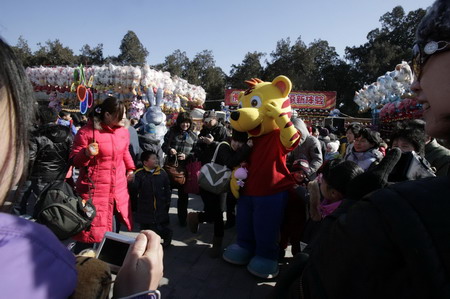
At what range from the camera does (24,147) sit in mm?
626

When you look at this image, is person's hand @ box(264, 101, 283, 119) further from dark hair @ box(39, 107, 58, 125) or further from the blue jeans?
dark hair @ box(39, 107, 58, 125)

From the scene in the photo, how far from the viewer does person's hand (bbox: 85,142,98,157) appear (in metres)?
2.36

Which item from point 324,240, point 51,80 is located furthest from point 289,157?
point 51,80

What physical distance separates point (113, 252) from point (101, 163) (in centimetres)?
173

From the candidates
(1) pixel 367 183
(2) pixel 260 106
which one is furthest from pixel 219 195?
(1) pixel 367 183

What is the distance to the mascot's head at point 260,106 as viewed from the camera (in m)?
A: 2.85

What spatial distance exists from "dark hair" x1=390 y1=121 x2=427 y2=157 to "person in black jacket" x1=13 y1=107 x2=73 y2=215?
3.76 meters

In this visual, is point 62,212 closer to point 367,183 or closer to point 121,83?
point 367,183

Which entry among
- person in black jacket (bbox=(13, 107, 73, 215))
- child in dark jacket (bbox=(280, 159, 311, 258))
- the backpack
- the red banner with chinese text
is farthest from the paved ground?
the red banner with chinese text

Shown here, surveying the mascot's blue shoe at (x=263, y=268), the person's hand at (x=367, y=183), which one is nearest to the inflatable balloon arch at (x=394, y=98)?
the mascot's blue shoe at (x=263, y=268)

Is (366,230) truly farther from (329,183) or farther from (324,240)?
(329,183)

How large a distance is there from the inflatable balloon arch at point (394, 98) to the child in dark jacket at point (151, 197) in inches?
244

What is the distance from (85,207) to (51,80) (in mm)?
13353

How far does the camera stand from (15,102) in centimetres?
58
